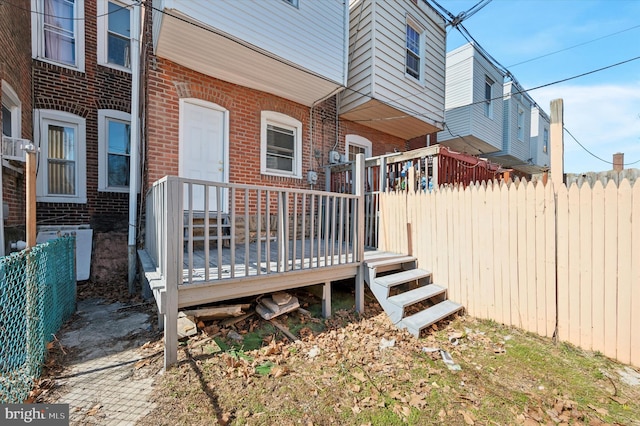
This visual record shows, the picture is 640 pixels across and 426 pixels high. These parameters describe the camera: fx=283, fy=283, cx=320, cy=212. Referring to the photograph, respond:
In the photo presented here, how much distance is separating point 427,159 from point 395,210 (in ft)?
3.83

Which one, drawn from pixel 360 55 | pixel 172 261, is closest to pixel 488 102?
pixel 360 55

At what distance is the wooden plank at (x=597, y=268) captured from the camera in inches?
122

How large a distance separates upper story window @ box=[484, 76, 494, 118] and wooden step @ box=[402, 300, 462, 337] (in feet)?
35.0

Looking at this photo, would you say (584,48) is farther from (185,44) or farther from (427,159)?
(185,44)

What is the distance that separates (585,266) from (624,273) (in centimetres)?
31

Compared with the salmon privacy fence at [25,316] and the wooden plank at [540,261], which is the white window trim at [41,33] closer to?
the salmon privacy fence at [25,316]

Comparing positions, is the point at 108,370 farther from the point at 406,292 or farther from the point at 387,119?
the point at 387,119

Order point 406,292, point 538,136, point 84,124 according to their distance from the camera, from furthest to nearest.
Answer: point 538,136
point 84,124
point 406,292

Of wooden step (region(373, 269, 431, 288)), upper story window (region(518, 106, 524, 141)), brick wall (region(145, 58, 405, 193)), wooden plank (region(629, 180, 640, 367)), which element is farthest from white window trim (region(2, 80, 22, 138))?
upper story window (region(518, 106, 524, 141))

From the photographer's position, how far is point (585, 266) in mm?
3227

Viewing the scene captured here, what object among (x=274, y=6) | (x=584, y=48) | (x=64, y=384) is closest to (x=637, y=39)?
(x=584, y=48)

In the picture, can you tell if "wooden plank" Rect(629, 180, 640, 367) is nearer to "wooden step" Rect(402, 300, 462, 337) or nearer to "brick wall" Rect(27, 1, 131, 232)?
"wooden step" Rect(402, 300, 462, 337)

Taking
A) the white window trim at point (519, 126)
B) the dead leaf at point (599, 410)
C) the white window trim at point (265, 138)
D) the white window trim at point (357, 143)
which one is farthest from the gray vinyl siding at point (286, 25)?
the white window trim at point (519, 126)

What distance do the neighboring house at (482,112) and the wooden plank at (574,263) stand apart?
7426 millimetres
